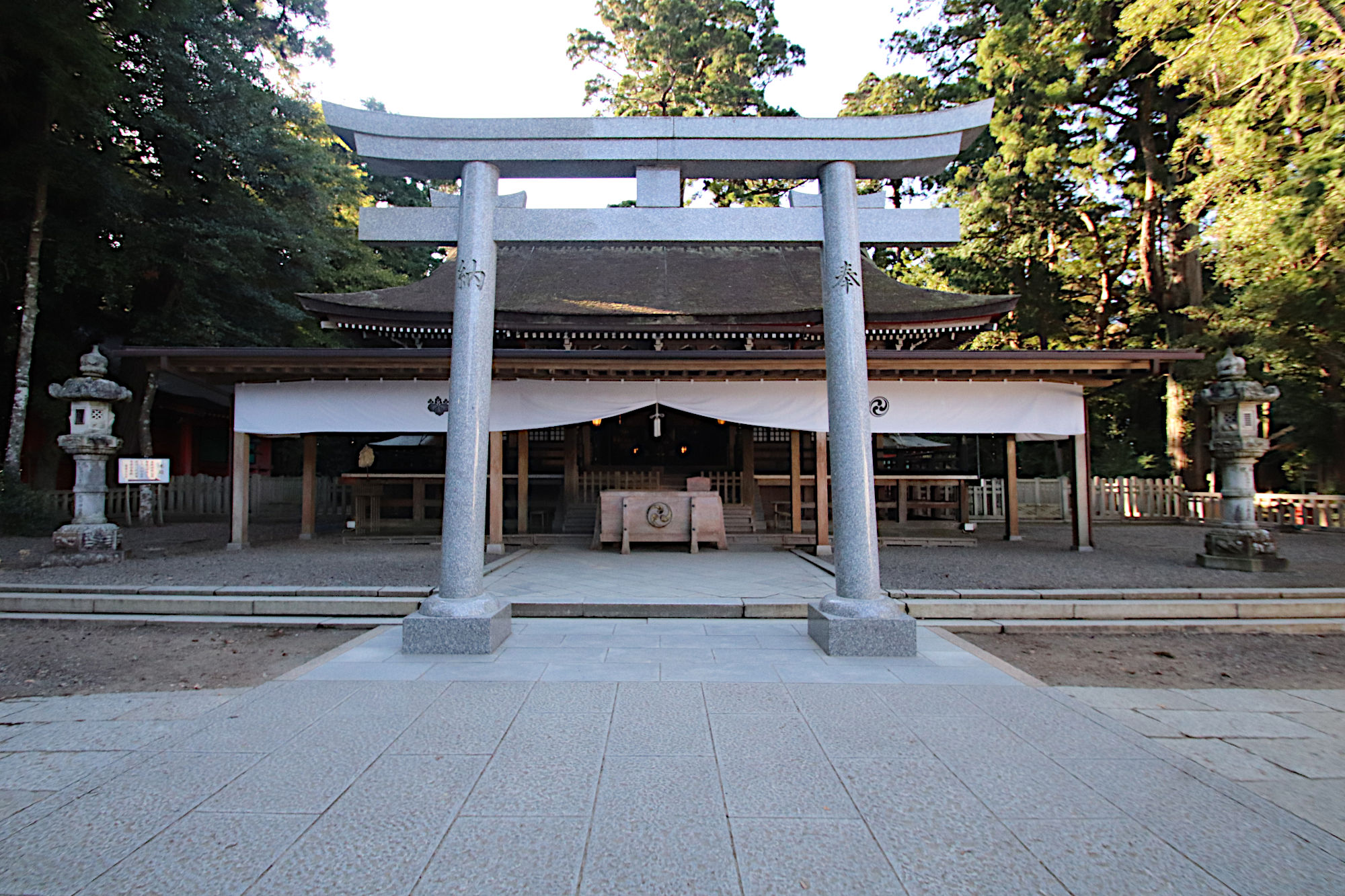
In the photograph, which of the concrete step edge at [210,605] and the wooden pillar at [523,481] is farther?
the wooden pillar at [523,481]

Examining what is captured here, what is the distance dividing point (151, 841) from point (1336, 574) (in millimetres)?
11401

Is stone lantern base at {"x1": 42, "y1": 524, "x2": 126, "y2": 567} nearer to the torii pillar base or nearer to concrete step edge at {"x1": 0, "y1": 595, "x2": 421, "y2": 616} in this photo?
concrete step edge at {"x1": 0, "y1": 595, "x2": 421, "y2": 616}

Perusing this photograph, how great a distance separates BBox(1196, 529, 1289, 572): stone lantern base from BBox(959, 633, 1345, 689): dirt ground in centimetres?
236

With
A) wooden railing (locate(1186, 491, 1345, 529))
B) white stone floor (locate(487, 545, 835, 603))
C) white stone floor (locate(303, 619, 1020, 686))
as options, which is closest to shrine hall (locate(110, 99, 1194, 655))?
white stone floor (locate(303, 619, 1020, 686))

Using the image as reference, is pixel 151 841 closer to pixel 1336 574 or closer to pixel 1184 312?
pixel 1336 574

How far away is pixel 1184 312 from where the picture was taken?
15.7 meters

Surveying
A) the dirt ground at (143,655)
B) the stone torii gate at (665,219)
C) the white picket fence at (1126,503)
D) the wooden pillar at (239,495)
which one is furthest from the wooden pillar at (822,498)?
the wooden pillar at (239,495)

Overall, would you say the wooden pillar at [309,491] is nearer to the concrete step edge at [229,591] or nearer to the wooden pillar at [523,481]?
the wooden pillar at [523,481]

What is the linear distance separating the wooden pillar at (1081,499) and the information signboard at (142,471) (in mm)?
13691

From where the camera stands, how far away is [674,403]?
961cm

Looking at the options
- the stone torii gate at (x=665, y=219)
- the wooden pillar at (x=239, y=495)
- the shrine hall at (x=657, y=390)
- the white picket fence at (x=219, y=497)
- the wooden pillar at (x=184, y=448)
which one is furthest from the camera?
the wooden pillar at (x=184, y=448)

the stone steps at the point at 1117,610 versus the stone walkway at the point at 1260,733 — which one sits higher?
the stone steps at the point at 1117,610

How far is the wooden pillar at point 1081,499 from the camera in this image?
9.75 m

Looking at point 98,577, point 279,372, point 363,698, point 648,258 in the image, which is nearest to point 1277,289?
point 648,258
